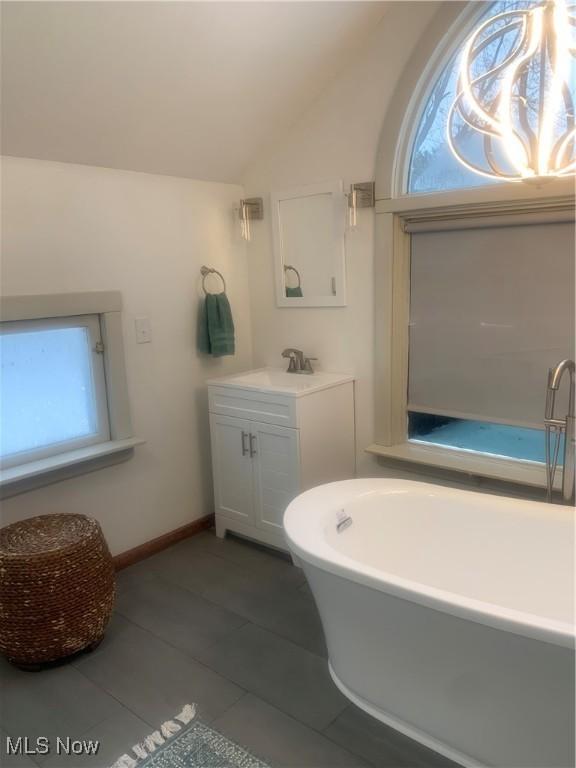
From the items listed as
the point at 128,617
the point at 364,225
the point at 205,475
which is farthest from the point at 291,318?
the point at 128,617

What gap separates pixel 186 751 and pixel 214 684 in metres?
0.29

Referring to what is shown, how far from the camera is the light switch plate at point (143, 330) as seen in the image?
9.21 feet

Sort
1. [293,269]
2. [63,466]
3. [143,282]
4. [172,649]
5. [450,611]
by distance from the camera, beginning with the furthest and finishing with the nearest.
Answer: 1. [293,269]
2. [143,282]
3. [63,466]
4. [172,649]
5. [450,611]

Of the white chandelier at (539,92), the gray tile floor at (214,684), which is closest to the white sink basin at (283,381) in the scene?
the gray tile floor at (214,684)

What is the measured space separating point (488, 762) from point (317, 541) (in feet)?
2.55

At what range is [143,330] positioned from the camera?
283cm

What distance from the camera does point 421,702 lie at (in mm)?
1699

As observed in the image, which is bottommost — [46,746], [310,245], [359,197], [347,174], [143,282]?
[46,746]

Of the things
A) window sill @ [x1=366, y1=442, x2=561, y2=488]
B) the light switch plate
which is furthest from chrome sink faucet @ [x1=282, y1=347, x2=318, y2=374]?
the light switch plate

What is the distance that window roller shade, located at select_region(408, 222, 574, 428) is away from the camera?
89.7 inches

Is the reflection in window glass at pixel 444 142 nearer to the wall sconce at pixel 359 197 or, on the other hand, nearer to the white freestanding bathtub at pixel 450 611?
the wall sconce at pixel 359 197

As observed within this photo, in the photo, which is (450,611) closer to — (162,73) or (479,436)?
(479,436)

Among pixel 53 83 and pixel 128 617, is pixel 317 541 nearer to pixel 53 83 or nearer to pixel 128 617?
A: pixel 128 617

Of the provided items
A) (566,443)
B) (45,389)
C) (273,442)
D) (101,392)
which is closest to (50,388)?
(45,389)
